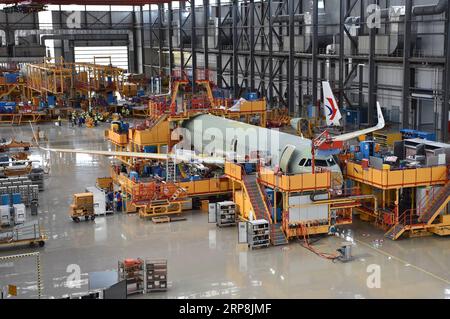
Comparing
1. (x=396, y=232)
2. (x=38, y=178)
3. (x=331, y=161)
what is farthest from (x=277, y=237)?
(x=38, y=178)

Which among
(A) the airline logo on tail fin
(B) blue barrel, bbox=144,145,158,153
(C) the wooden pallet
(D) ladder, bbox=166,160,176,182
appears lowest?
(C) the wooden pallet

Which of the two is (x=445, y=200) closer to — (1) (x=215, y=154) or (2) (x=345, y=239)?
(2) (x=345, y=239)

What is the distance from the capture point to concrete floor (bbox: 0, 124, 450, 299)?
811 inches

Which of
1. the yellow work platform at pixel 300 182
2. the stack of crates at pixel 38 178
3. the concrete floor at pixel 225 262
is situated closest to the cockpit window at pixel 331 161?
the yellow work platform at pixel 300 182

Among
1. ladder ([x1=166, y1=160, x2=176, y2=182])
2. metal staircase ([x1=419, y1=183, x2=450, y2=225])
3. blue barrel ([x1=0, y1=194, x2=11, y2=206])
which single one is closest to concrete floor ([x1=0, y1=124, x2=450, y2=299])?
metal staircase ([x1=419, y1=183, x2=450, y2=225])

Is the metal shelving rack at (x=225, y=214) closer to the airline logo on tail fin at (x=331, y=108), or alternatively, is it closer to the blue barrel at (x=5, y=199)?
the blue barrel at (x=5, y=199)

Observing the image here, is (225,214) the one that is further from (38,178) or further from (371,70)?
(371,70)

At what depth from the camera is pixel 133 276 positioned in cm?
2097

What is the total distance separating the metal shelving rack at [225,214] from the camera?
28.3 metres

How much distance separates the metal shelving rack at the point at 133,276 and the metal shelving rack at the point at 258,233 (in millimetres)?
5533

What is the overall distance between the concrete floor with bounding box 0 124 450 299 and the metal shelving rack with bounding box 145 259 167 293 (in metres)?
0.34

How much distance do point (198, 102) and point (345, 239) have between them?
18.6 meters

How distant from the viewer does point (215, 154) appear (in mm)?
35094

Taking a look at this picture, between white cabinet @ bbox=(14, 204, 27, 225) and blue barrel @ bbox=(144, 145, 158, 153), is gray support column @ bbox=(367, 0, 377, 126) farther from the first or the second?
white cabinet @ bbox=(14, 204, 27, 225)
